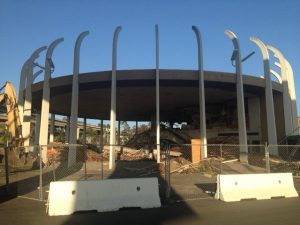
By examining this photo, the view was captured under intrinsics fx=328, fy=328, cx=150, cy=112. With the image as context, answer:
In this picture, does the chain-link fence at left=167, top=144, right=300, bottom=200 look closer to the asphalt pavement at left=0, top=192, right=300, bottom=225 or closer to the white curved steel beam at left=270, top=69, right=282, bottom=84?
the asphalt pavement at left=0, top=192, right=300, bottom=225

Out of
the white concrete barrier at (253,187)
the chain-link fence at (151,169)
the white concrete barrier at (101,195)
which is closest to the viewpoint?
the white concrete barrier at (101,195)

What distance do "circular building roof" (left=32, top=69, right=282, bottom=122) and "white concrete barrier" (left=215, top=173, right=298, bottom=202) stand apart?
54.9ft

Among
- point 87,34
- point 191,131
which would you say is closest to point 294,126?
point 191,131

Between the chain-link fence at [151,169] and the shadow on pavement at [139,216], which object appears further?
the chain-link fence at [151,169]

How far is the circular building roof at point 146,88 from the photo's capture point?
27484mm

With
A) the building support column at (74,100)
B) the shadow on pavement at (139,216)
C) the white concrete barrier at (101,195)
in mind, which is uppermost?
the building support column at (74,100)

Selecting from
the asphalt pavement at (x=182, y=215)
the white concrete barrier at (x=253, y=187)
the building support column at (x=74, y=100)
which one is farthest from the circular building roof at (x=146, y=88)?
the asphalt pavement at (x=182, y=215)

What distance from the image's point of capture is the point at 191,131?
4300cm

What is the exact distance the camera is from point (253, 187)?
1117cm

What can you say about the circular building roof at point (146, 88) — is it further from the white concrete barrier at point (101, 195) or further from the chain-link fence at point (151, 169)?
the white concrete barrier at point (101, 195)

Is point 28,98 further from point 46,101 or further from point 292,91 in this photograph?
point 292,91

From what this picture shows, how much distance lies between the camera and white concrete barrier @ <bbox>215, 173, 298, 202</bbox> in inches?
428

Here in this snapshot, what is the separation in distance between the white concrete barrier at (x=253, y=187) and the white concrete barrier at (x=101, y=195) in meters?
2.41

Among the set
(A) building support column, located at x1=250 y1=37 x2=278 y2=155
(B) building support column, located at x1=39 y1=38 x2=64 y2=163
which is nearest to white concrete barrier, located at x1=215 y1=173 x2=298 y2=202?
(A) building support column, located at x1=250 y1=37 x2=278 y2=155
